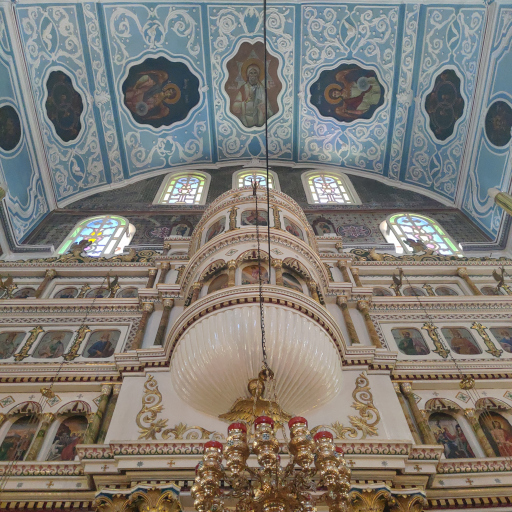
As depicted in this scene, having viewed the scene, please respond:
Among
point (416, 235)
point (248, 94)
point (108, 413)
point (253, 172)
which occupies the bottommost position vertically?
point (108, 413)

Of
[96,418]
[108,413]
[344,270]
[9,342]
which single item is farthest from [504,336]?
[9,342]

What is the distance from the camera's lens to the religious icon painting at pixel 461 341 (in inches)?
308

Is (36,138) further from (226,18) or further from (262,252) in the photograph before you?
(262,252)

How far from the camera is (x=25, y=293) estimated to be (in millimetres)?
9406

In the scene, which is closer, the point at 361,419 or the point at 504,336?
the point at 361,419

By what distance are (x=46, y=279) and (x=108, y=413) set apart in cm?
412

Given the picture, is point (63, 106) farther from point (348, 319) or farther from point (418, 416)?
point (418, 416)

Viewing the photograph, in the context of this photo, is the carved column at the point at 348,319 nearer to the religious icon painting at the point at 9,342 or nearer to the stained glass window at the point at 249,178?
the religious icon painting at the point at 9,342

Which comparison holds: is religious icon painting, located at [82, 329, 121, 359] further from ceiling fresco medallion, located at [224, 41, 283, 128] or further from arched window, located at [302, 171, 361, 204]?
ceiling fresco medallion, located at [224, 41, 283, 128]

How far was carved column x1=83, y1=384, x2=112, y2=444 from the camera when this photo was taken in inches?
235

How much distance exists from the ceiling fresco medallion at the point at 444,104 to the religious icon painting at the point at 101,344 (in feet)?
38.0

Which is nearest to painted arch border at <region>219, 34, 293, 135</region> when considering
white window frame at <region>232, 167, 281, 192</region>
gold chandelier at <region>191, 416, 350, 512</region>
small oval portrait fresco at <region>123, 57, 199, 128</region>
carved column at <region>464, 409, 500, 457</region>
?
small oval portrait fresco at <region>123, 57, 199, 128</region>

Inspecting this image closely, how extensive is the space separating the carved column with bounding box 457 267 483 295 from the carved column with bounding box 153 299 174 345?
214 inches

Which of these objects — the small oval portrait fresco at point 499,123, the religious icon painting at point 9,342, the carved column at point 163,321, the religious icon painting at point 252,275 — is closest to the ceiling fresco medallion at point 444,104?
the small oval portrait fresco at point 499,123
